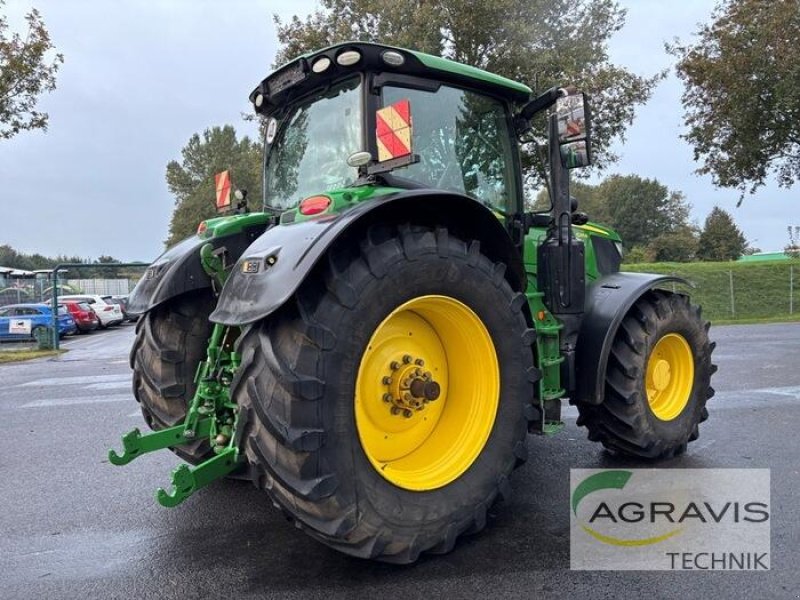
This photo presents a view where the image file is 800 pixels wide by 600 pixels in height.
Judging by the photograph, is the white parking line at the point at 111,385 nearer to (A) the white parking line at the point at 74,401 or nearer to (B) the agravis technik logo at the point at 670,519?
(A) the white parking line at the point at 74,401

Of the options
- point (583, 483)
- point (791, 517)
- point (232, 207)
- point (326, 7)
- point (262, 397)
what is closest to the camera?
point (262, 397)

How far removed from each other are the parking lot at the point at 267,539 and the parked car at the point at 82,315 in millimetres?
17364

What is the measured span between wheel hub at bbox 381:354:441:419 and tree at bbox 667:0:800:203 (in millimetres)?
16025

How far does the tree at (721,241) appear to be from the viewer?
180ft

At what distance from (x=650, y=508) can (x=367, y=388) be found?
1844 millimetres

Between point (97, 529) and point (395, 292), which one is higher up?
point (395, 292)

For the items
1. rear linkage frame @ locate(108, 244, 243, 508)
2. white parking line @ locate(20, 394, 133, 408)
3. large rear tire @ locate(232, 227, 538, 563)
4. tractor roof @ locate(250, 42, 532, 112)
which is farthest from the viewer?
white parking line @ locate(20, 394, 133, 408)

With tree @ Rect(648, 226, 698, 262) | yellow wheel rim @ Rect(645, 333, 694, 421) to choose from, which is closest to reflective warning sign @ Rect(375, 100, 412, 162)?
yellow wheel rim @ Rect(645, 333, 694, 421)

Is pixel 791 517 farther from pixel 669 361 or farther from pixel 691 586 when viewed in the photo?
pixel 669 361

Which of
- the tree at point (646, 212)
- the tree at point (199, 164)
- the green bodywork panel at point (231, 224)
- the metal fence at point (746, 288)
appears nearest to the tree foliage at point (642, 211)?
the tree at point (646, 212)

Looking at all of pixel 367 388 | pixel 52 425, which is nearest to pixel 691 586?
pixel 367 388

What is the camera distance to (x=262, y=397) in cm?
243

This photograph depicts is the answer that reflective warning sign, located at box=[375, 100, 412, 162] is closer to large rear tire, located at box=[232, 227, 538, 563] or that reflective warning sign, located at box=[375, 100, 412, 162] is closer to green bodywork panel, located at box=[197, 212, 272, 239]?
large rear tire, located at box=[232, 227, 538, 563]

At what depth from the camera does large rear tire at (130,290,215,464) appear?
3.69m
